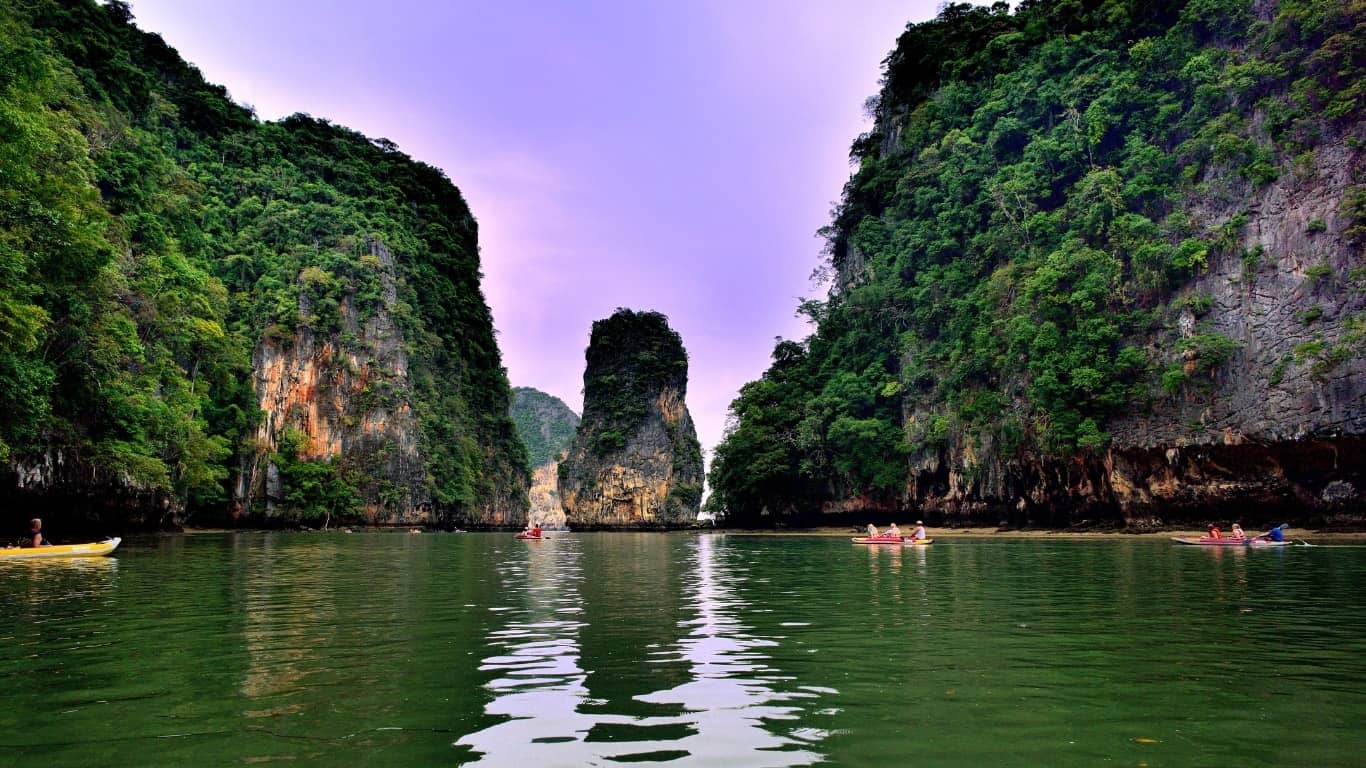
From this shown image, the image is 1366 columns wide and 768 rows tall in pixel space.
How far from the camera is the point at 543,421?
18700 cm

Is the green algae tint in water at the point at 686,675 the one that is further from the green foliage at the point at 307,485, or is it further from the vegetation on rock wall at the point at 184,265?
the green foliage at the point at 307,485

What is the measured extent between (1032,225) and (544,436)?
Answer: 153 meters

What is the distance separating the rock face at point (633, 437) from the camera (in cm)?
9665

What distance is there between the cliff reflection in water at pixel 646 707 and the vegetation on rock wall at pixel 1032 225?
3372 cm

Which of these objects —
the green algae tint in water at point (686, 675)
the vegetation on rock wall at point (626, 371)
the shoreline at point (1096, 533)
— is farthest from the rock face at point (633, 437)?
the green algae tint in water at point (686, 675)

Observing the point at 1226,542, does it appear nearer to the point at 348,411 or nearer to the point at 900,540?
the point at 900,540

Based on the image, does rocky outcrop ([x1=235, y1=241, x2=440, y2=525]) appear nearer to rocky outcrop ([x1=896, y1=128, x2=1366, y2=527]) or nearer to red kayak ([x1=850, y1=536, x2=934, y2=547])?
red kayak ([x1=850, y1=536, x2=934, y2=547])

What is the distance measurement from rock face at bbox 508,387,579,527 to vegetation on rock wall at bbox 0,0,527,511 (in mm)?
77263

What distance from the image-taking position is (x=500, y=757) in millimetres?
3959

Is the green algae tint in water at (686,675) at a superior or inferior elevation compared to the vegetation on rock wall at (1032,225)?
inferior

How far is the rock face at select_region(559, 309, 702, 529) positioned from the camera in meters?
96.7

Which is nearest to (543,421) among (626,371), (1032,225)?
(626,371)

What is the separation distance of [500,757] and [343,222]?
75.1 meters

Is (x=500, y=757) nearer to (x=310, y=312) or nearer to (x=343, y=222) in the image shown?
(x=310, y=312)
